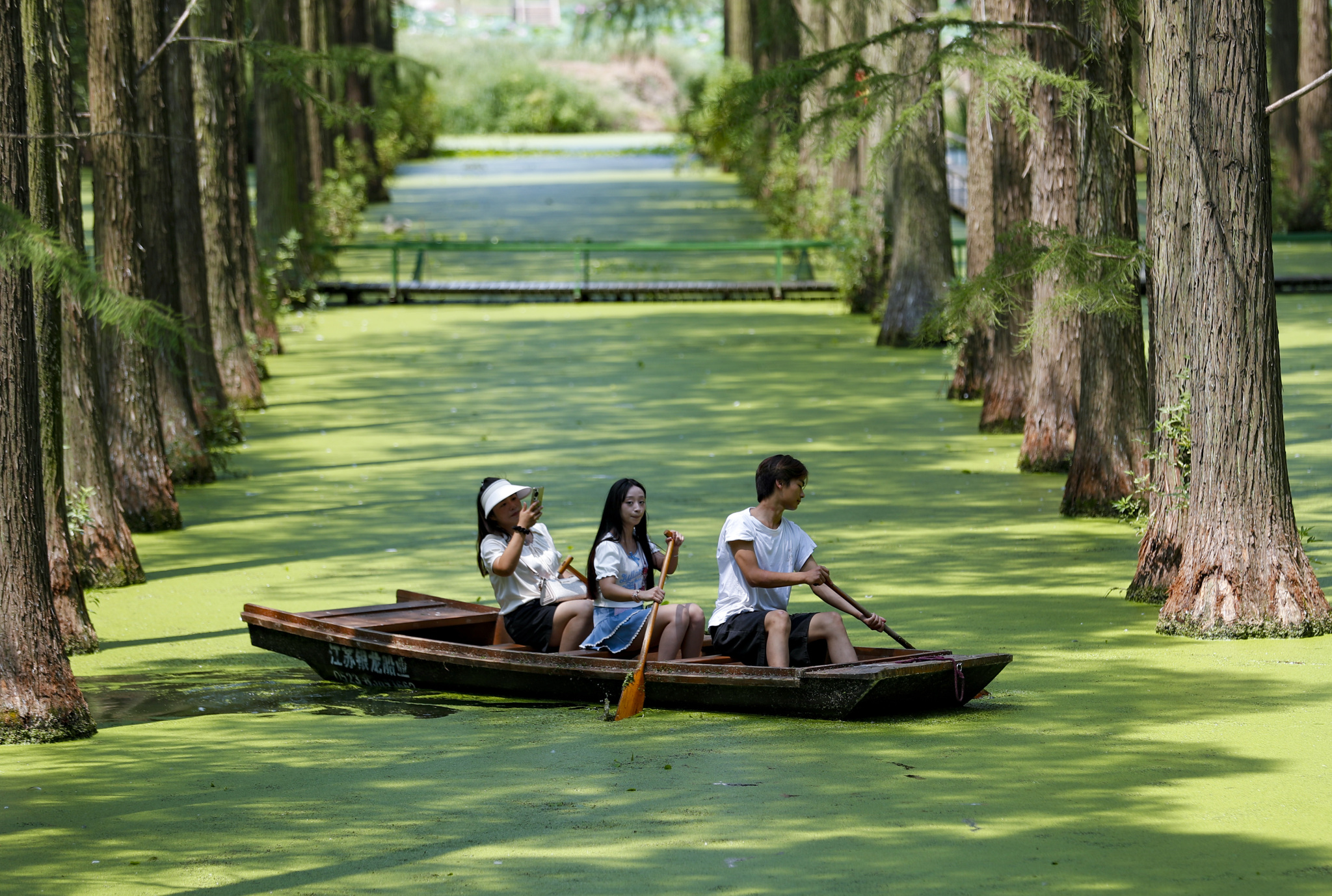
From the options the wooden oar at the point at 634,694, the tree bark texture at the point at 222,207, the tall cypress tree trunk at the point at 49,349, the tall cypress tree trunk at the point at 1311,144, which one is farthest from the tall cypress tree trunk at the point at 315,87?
the wooden oar at the point at 634,694

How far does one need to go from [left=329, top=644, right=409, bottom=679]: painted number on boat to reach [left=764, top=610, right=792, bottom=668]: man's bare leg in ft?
5.76

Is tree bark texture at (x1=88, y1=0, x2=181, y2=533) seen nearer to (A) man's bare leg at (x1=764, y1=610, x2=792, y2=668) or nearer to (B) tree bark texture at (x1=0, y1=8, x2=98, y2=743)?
(B) tree bark texture at (x1=0, y1=8, x2=98, y2=743)

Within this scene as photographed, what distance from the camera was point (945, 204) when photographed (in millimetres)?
21109

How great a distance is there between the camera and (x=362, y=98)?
1511 inches

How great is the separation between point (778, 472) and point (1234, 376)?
2648mm

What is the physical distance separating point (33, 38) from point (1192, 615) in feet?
21.0

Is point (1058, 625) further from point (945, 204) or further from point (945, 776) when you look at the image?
point (945, 204)

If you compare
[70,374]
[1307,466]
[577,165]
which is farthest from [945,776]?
[577,165]

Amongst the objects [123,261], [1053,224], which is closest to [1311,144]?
[1053,224]

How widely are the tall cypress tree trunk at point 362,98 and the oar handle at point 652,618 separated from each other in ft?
90.5

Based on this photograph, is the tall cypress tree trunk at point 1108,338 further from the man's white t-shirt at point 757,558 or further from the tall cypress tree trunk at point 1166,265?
the man's white t-shirt at point 757,558

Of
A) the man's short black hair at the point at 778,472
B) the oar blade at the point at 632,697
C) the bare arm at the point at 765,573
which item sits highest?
the man's short black hair at the point at 778,472

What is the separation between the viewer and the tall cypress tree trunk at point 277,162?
2220 centimetres

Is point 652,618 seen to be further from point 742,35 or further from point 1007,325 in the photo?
point 742,35
